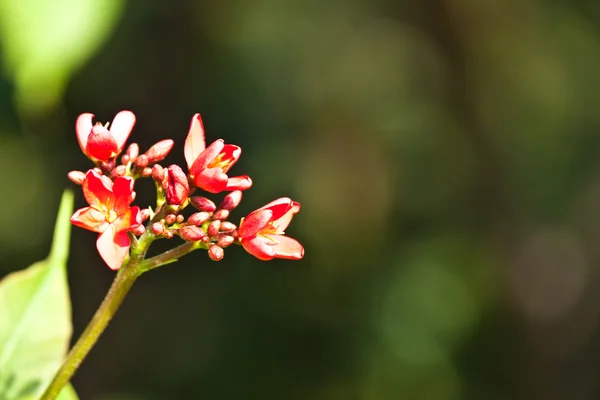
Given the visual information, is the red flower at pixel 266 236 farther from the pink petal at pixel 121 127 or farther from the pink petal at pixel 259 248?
the pink petal at pixel 121 127

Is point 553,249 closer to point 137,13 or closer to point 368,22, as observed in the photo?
point 368,22

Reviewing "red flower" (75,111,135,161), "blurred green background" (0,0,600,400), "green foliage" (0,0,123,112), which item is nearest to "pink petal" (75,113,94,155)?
"red flower" (75,111,135,161)

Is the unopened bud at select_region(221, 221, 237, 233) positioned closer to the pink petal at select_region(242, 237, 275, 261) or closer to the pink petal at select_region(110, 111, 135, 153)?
the pink petal at select_region(242, 237, 275, 261)

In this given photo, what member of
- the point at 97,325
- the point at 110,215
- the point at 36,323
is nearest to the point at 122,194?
the point at 110,215

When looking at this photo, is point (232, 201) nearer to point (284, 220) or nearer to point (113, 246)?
point (284, 220)

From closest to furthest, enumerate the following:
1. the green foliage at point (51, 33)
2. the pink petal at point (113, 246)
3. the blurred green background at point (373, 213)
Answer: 1. the pink petal at point (113, 246)
2. the green foliage at point (51, 33)
3. the blurred green background at point (373, 213)

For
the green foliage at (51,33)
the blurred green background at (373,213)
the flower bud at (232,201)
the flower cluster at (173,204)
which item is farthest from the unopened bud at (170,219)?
the blurred green background at (373,213)
